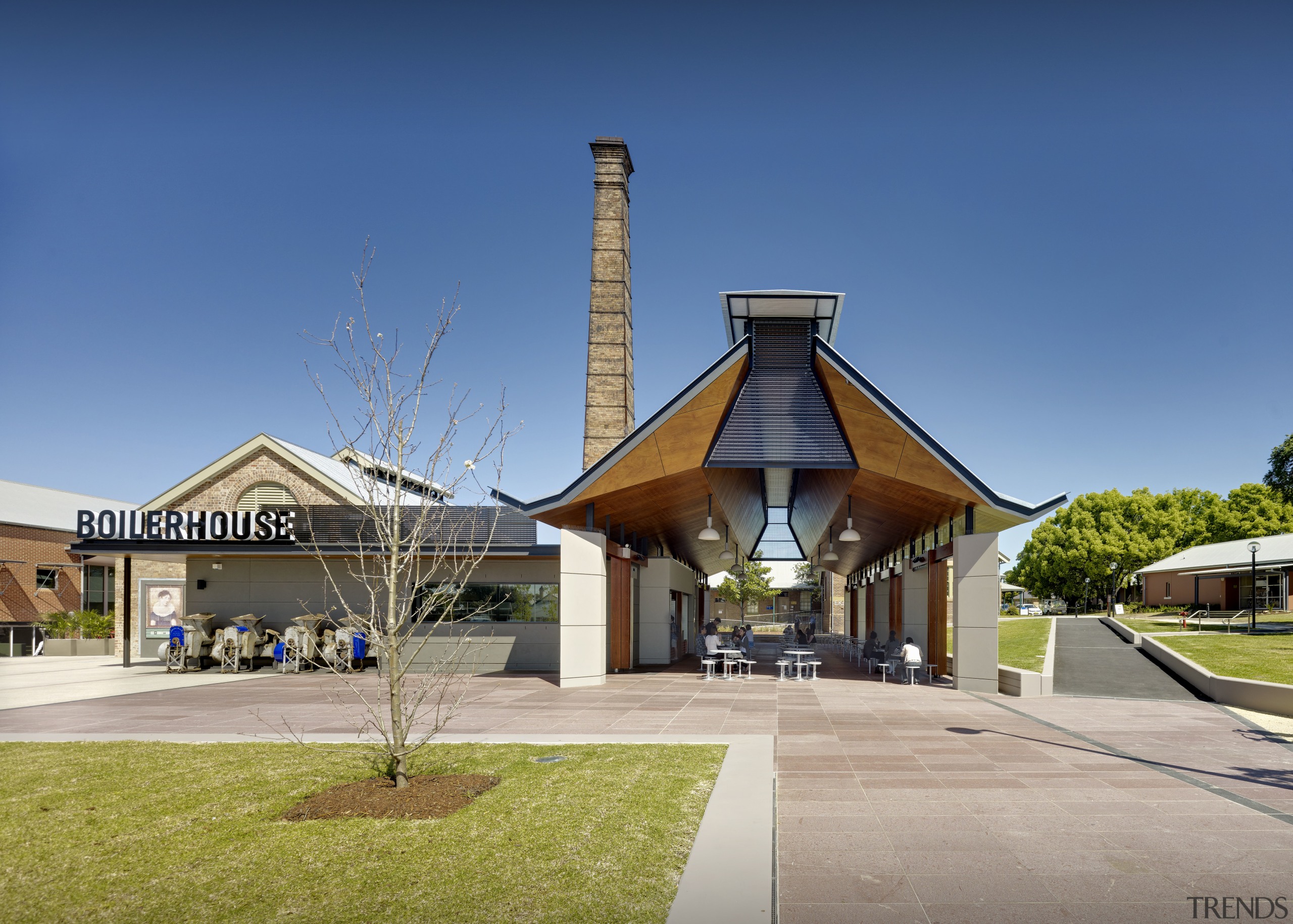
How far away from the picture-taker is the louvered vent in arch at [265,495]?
31516 millimetres

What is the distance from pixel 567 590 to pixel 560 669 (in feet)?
5.44

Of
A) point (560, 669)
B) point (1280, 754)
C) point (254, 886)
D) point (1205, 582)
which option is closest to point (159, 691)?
point (560, 669)

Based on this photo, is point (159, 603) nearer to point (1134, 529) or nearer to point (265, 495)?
point (265, 495)

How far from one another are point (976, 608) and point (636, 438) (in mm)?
7483

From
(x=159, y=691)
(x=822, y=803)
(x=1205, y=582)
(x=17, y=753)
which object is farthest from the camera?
(x=1205, y=582)

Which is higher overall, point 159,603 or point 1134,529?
point 1134,529

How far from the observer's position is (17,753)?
32.7ft

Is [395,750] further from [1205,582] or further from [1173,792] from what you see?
[1205,582]

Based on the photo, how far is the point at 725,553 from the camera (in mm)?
25953

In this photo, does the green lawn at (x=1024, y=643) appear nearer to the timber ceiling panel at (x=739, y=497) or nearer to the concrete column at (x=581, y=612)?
the timber ceiling panel at (x=739, y=497)

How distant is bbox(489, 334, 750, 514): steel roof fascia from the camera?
56.3ft

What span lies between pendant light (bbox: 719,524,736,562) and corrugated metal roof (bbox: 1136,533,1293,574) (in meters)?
24.1

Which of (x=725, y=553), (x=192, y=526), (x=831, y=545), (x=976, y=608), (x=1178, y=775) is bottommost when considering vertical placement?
(x=1178, y=775)

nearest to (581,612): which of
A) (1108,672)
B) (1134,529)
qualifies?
(1108,672)
